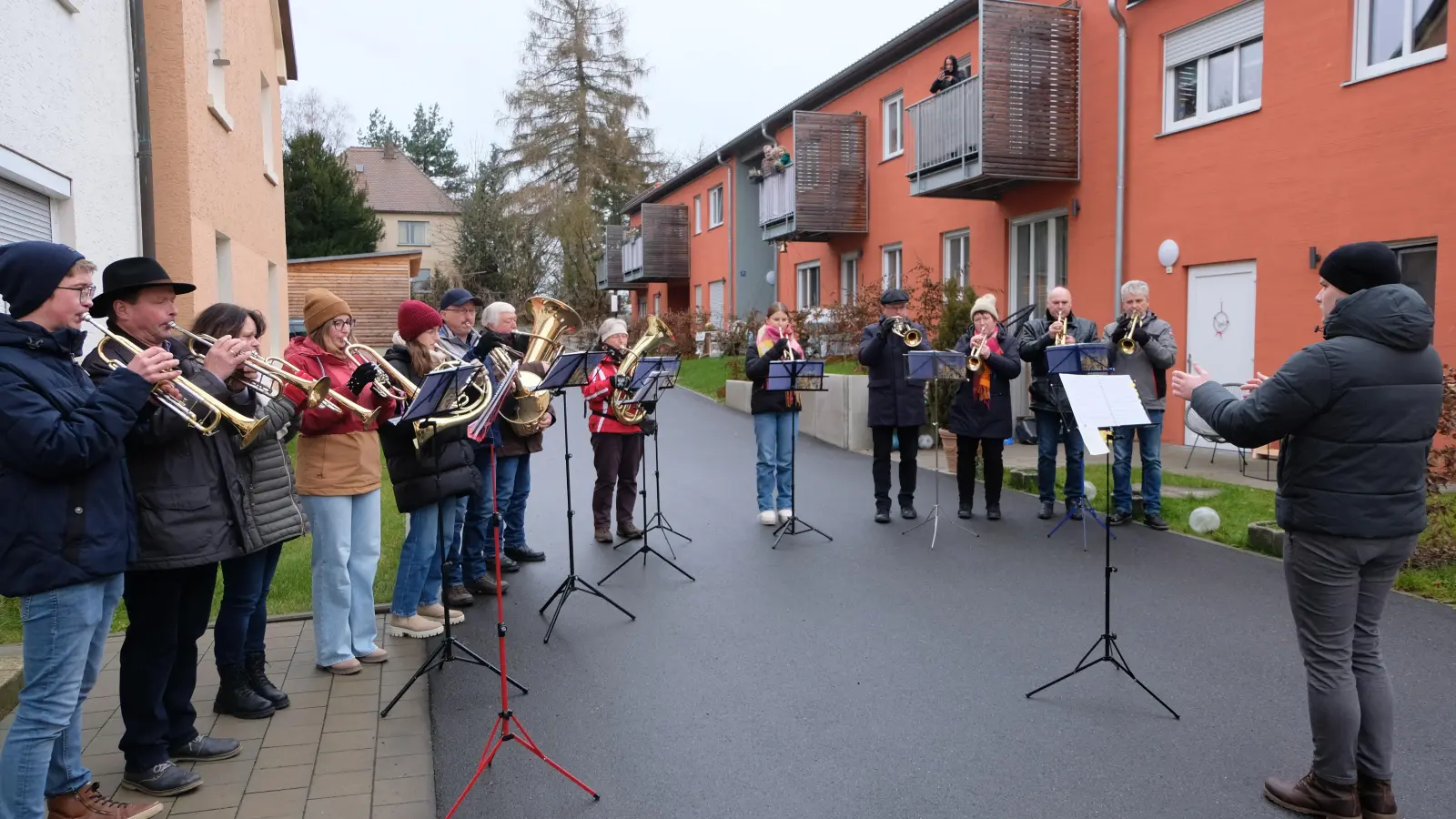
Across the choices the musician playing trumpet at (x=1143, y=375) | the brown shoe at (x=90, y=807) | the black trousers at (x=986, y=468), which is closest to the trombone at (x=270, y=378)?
the brown shoe at (x=90, y=807)

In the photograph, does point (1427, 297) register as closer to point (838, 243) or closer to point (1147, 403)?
point (1147, 403)

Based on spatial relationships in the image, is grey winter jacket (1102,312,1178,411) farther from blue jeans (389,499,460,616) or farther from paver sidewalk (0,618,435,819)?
paver sidewalk (0,618,435,819)

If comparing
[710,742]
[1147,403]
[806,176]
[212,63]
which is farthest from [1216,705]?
[806,176]

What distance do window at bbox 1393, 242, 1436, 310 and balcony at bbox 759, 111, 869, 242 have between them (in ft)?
39.2

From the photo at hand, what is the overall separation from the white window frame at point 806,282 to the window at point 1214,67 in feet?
38.3

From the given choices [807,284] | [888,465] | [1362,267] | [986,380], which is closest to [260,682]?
[1362,267]

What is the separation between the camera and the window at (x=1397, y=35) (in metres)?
10.0

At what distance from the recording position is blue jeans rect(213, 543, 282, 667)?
A: 4.45 metres

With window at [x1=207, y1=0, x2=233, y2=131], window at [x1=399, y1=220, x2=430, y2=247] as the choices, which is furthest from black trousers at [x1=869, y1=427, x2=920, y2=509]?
window at [x1=399, y1=220, x2=430, y2=247]

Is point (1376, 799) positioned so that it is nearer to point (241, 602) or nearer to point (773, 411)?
point (241, 602)

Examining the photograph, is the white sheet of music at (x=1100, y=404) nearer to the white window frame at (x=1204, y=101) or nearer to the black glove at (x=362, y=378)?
the black glove at (x=362, y=378)

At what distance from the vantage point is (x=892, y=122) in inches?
805

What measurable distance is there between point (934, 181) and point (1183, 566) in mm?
10017

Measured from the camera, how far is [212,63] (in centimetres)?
1184
